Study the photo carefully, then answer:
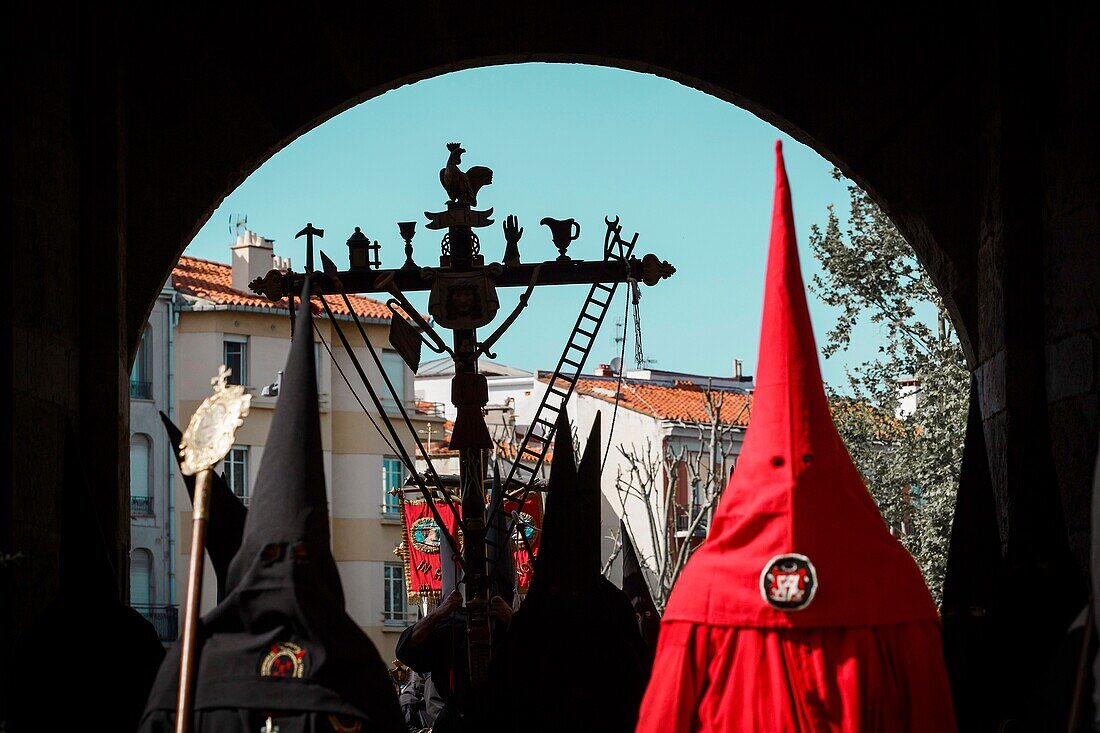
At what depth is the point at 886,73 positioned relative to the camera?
776cm

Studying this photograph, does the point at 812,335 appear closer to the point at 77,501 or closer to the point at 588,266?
the point at 77,501

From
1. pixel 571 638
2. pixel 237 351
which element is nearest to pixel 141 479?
pixel 237 351

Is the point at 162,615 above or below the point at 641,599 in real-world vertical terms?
below

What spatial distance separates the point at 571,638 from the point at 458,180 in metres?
3.77

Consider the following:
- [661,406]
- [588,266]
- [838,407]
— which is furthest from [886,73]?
[661,406]

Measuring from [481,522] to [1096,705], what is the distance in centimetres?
573

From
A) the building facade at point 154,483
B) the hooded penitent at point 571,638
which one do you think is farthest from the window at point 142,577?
the hooded penitent at point 571,638

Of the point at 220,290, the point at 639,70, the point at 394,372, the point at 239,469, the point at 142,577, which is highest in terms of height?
the point at 220,290

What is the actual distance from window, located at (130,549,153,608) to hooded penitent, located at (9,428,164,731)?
3136 cm

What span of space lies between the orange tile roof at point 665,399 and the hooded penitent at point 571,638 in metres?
34.7

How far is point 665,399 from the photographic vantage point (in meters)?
46.1

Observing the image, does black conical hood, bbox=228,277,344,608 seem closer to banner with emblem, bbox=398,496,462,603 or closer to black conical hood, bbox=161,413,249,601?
A: black conical hood, bbox=161,413,249,601

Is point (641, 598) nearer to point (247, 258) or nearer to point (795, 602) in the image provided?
point (795, 602)

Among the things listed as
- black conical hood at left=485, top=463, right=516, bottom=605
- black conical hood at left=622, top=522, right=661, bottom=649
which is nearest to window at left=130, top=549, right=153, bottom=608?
black conical hood at left=485, top=463, right=516, bottom=605
